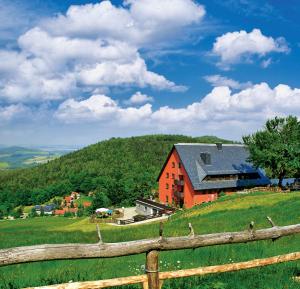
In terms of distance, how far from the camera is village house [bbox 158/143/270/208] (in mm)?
64562

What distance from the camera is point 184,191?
66125 millimetres

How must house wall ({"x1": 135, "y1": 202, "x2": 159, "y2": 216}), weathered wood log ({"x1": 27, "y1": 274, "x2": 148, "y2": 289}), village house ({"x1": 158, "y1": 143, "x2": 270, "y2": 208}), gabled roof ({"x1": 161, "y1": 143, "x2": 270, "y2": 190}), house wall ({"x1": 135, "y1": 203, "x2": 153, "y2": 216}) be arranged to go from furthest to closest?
house wall ({"x1": 135, "y1": 203, "x2": 153, "y2": 216}), house wall ({"x1": 135, "y1": 202, "x2": 159, "y2": 216}), gabled roof ({"x1": 161, "y1": 143, "x2": 270, "y2": 190}), village house ({"x1": 158, "y1": 143, "x2": 270, "y2": 208}), weathered wood log ({"x1": 27, "y1": 274, "x2": 148, "y2": 289})

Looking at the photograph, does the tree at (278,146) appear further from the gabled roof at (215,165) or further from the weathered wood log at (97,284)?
the weathered wood log at (97,284)

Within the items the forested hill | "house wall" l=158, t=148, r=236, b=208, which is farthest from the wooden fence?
the forested hill

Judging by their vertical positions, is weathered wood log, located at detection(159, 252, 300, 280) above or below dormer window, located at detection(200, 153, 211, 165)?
below

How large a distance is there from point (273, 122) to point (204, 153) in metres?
13.8

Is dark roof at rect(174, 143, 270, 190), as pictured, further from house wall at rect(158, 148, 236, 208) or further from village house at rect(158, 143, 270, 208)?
house wall at rect(158, 148, 236, 208)

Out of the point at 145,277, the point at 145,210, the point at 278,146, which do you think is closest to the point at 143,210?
the point at 145,210

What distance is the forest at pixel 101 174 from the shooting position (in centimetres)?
8650

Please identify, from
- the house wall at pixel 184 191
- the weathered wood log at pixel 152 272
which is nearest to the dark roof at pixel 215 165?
the house wall at pixel 184 191

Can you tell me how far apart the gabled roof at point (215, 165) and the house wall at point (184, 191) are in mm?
1229

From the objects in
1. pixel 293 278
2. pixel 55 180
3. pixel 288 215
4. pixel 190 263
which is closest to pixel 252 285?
pixel 293 278

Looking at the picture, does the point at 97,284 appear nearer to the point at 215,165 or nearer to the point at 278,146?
the point at 278,146

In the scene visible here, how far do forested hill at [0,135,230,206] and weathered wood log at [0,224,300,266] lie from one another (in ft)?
244
